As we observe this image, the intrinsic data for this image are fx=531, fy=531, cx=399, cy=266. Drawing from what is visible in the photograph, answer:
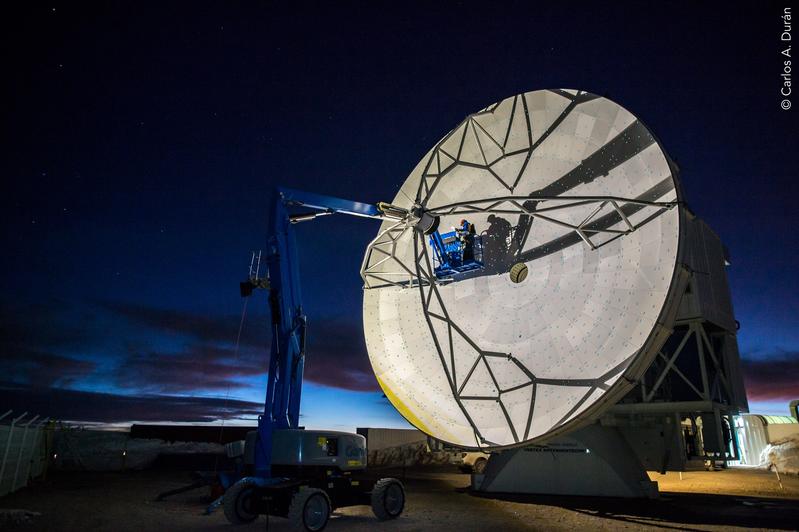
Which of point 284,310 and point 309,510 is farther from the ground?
point 284,310

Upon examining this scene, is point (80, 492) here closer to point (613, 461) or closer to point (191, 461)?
point (191, 461)

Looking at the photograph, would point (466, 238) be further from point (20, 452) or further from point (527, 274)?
point (20, 452)

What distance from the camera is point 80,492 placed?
60.1ft

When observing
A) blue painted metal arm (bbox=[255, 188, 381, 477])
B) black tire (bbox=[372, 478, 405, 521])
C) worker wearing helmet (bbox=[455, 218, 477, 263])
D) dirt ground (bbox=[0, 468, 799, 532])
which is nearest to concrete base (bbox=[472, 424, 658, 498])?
dirt ground (bbox=[0, 468, 799, 532])

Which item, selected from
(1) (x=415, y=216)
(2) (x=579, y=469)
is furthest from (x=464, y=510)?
(1) (x=415, y=216)

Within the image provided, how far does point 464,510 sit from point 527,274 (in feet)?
22.3

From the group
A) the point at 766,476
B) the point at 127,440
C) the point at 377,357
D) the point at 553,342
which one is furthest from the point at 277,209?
the point at 766,476

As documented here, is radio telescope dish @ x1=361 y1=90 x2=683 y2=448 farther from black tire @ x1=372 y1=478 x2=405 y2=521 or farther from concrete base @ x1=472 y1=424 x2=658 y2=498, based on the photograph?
concrete base @ x1=472 y1=424 x2=658 y2=498

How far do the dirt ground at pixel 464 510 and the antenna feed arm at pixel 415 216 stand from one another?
7.75 metres

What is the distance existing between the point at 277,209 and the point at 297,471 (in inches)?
271

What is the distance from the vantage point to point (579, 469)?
56.1 feet

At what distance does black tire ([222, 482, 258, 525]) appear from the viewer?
12750 millimetres

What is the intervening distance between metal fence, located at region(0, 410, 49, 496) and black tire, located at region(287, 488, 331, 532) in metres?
10.2

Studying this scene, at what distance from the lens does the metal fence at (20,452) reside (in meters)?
17.1
